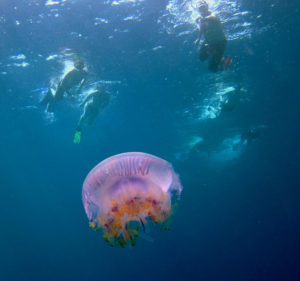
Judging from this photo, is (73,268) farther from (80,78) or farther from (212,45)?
(212,45)

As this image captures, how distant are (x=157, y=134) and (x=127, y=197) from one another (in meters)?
14.4

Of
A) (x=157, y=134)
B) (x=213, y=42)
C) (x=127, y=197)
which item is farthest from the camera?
(x=157, y=134)

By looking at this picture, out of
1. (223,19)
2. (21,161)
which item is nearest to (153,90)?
(223,19)

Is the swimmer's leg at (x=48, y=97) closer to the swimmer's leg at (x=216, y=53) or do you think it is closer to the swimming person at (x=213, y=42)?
the swimming person at (x=213, y=42)

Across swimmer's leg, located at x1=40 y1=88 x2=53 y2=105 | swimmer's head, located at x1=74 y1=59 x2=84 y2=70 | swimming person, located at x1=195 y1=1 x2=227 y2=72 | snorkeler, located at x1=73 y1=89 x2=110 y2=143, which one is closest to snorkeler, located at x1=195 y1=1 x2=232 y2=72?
swimming person, located at x1=195 y1=1 x2=227 y2=72

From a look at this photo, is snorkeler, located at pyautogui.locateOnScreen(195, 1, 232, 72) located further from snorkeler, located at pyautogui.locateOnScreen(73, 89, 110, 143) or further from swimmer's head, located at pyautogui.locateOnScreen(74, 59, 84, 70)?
snorkeler, located at pyautogui.locateOnScreen(73, 89, 110, 143)

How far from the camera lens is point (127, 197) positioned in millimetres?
2514

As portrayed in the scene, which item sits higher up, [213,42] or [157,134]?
[213,42]

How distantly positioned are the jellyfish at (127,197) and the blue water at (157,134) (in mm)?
5770

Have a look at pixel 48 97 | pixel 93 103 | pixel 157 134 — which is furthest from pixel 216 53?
pixel 157 134

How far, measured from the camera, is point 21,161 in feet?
78.6

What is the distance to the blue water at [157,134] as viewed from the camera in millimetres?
7621

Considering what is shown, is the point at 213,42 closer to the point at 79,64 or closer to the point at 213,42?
the point at 213,42

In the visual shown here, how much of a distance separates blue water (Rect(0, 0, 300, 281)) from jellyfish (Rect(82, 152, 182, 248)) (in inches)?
227
